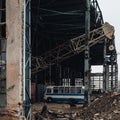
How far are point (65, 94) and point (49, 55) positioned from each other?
4.31m

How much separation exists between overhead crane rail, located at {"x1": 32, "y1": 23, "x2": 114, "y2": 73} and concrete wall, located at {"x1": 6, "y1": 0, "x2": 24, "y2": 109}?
19.4 metres

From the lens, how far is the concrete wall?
1911 cm

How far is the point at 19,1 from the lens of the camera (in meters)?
19.4

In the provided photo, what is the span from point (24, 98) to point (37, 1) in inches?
691

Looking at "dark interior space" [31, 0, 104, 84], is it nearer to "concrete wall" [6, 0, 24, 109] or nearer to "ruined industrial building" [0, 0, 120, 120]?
"ruined industrial building" [0, 0, 120, 120]

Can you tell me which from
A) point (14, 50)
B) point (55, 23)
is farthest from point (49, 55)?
point (14, 50)

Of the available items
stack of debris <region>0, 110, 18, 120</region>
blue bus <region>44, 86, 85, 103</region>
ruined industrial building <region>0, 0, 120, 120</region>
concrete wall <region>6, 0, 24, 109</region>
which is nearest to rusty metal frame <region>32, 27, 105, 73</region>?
ruined industrial building <region>0, 0, 120, 120</region>

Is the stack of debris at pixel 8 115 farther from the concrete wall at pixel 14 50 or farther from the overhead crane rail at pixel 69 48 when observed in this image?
the overhead crane rail at pixel 69 48

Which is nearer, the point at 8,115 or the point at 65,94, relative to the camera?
the point at 8,115

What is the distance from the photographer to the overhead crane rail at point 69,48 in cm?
3931

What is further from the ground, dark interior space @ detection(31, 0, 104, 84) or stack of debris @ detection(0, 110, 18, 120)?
dark interior space @ detection(31, 0, 104, 84)

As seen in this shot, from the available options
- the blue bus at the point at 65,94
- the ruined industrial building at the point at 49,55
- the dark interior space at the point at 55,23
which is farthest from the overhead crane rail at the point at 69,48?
the blue bus at the point at 65,94

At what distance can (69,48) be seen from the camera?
4088 cm

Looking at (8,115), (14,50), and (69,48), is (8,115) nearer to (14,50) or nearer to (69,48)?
(14,50)
